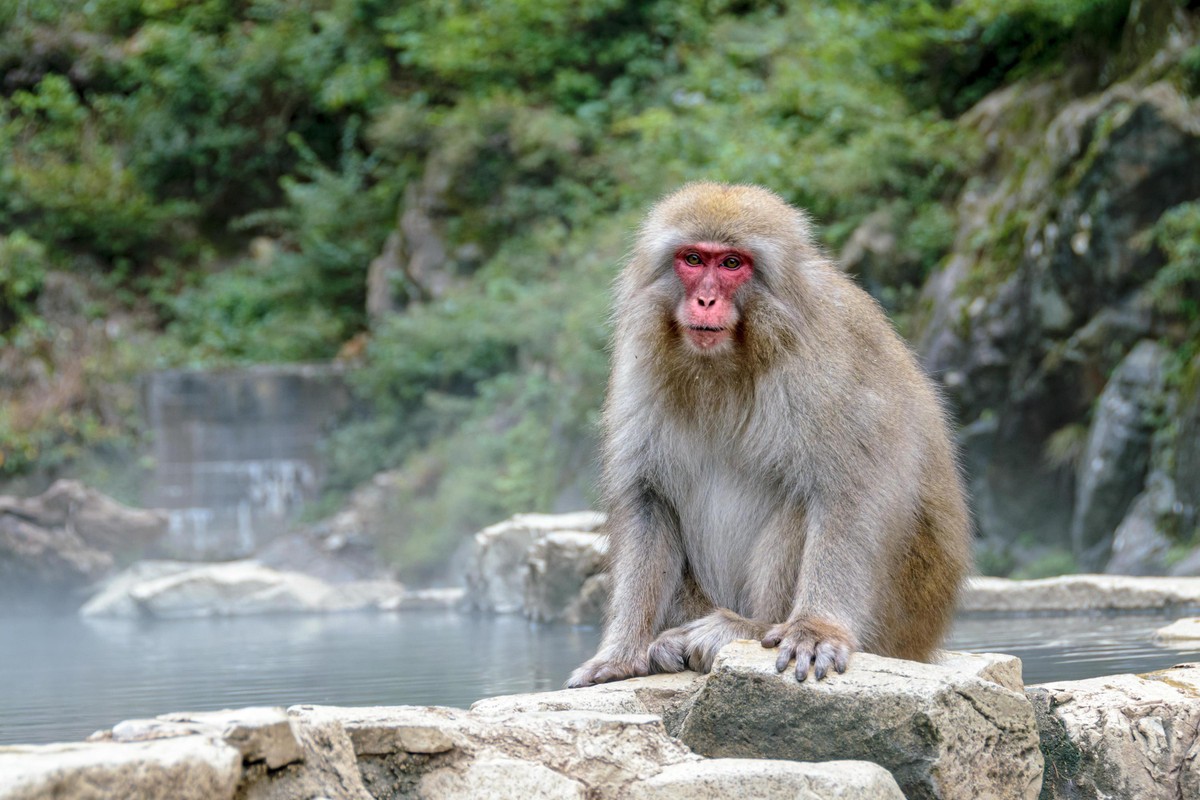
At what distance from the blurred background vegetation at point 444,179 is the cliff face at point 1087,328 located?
0.29ft

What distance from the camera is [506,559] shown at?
26.5 feet

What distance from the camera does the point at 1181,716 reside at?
2939 mm

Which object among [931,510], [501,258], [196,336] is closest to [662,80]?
[501,258]

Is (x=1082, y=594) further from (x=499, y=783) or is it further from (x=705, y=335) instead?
(x=499, y=783)

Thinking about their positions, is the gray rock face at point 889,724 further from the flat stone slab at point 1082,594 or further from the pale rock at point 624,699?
the flat stone slab at point 1082,594

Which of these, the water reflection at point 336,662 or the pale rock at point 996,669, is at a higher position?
the pale rock at point 996,669

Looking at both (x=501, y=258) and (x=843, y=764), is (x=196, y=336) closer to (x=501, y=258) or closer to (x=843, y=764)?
(x=501, y=258)

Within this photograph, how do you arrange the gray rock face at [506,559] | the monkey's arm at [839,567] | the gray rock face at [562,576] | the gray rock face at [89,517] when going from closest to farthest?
the monkey's arm at [839,567] < the gray rock face at [562,576] < the gray rock face at [506,559] < the gray rock face at [89,517]

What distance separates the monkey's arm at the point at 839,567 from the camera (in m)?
3.06

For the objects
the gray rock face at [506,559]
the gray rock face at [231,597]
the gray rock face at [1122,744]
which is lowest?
the gray rock face at [231,597]

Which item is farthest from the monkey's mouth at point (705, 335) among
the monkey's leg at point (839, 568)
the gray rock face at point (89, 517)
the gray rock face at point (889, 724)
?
the gray rock face at point (89, 517)

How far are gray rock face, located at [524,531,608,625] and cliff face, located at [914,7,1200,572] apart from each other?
118 inches

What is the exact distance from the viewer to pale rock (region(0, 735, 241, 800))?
5.68 ft

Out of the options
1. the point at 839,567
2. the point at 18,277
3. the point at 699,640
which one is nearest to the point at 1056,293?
the point at 839,567
